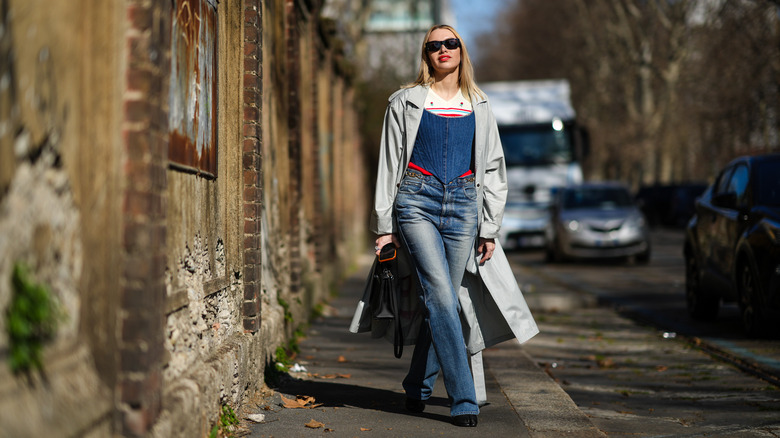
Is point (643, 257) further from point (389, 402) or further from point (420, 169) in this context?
point (420, 169)

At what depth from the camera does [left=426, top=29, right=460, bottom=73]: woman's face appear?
16.9 ft

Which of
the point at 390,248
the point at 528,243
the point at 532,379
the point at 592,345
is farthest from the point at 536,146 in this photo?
the point at 390,248

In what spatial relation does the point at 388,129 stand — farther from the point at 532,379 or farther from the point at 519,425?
the point at 532,379

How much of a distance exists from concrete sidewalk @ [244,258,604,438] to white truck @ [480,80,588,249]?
15477mm

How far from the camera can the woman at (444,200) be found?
4945 millimetres

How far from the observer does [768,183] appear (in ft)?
29.9

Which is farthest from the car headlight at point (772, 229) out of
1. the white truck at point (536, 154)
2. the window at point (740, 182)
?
the white truck at point (536, 154)

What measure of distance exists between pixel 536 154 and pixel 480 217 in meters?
18.7

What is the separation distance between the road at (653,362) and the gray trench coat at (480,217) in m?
0.90

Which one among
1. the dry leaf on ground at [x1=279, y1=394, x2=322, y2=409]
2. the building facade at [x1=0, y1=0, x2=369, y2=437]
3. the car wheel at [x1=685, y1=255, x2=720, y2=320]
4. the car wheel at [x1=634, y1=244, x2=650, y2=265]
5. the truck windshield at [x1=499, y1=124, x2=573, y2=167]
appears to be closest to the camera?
the building facade at [x1=0, y1=0, x2=369, y2=437]

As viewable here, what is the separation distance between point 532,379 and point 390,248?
1.95m

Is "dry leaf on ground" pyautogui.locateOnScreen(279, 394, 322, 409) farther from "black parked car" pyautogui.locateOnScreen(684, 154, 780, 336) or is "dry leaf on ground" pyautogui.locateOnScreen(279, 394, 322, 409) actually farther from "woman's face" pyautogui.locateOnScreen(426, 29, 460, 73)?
"black parked car" pyautogui.locateOnScreen(684, 154, 780, 336)

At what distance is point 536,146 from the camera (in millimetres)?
23562

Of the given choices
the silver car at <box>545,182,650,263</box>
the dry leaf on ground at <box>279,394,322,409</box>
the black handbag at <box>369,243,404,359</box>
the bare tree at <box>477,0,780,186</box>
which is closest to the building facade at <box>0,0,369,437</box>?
the dry leaf on ground at <box>279,394,322,409</box>
